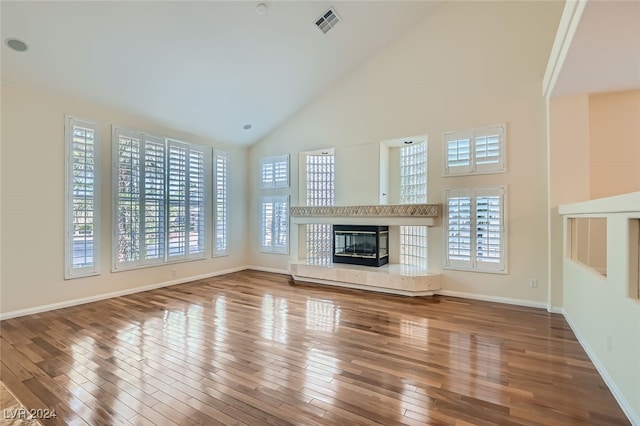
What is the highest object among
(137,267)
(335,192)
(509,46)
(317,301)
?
(509,46)

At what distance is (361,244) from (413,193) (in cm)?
140

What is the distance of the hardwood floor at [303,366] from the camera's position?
2.04 meters

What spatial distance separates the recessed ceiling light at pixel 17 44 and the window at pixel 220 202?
10.9ft

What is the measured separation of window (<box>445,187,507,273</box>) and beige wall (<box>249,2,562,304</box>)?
0.43 feet

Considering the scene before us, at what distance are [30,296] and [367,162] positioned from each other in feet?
18.3

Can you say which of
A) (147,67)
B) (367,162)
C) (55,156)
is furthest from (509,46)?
(55,156)

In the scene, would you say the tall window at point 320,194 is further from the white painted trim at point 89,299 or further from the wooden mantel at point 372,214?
the white painted trim at point 89,299

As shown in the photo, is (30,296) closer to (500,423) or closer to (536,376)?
(500,423)

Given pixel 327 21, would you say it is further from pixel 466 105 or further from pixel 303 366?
pixel 303 366

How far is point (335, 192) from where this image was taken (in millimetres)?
6301

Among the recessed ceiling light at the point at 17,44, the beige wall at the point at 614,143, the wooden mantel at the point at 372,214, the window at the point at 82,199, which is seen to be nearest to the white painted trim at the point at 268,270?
the wooden mantel at the point at 372,214

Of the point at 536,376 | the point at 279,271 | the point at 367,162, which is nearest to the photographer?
the point at 536,376

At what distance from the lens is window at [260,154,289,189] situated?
22.5ft

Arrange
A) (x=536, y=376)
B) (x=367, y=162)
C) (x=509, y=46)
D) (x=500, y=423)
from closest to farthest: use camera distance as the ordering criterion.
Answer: (x=500, y=423) → (x=536, y=376) → (x=509, y=46) → (x=367, y=162)
